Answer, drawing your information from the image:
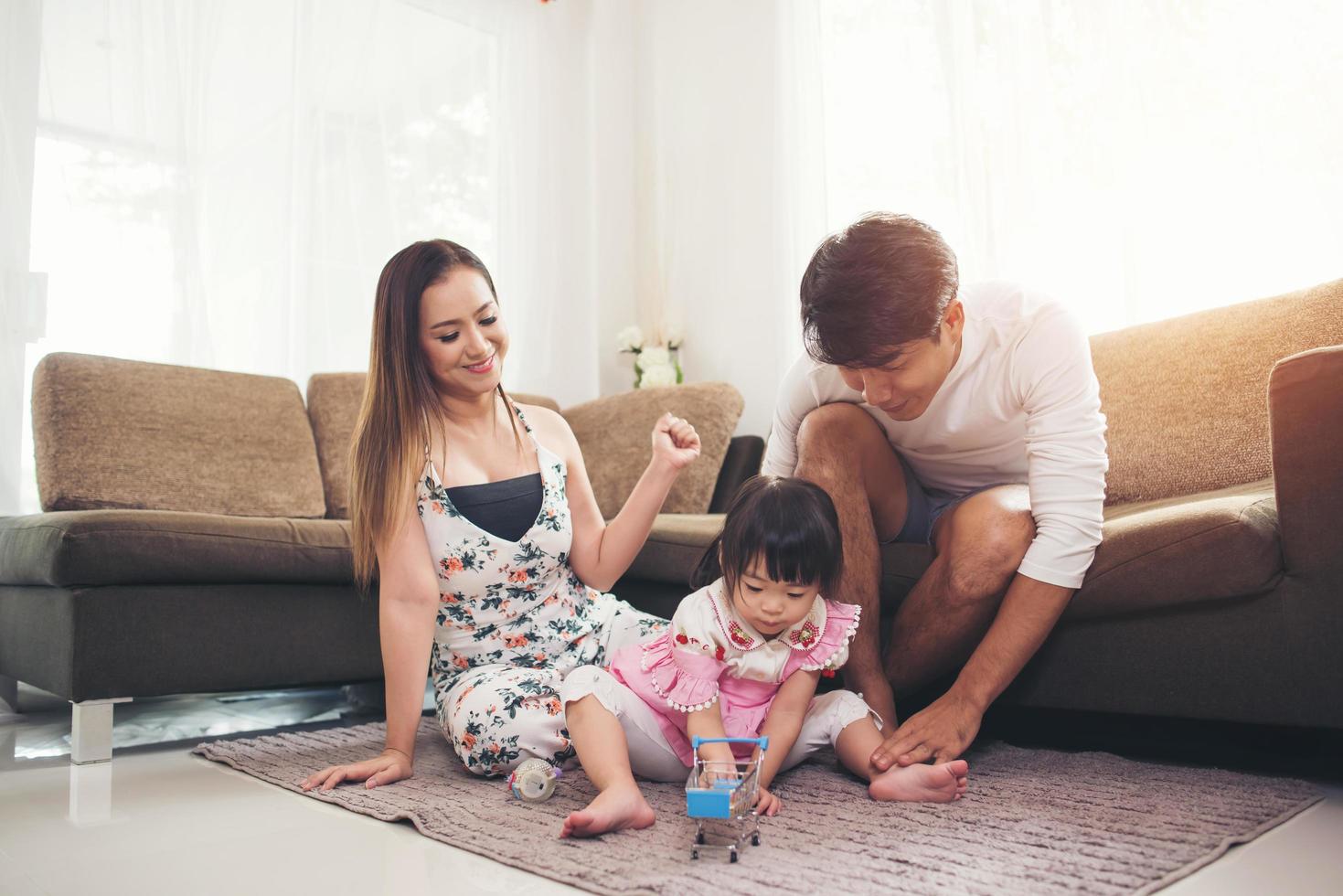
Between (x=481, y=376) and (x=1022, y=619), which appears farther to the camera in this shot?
(x=481, y=376)

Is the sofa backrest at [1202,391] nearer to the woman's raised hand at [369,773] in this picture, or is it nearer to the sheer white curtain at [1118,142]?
the sheer white curtain at [1118,142]

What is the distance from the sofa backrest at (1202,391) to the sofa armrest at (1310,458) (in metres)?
0.54

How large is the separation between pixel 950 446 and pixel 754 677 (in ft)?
1.92

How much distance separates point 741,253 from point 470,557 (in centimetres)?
227

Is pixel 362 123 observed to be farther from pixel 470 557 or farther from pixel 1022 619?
pixel 1022 619

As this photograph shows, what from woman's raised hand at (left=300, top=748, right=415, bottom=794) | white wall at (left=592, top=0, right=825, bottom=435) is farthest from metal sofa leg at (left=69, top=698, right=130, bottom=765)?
white wall at (left=592, top=0, right=825, bottom=435)

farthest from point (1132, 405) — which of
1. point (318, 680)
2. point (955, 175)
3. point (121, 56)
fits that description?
point (121, 56)

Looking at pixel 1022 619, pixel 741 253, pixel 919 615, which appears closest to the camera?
pixel 1022 619

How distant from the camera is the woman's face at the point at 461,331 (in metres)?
1.65

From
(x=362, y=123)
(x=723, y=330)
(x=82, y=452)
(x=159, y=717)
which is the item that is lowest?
(x=159, y=717)

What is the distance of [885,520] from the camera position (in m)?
1.83

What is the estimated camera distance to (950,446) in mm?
1729

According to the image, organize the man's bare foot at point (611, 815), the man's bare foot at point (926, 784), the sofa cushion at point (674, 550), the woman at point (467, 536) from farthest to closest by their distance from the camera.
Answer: the sofa cushion at point (674, 550) < the woman at point (467, 536) < the man's bare foot at point (926, 784) < the man's bare foot at point (611, 815)

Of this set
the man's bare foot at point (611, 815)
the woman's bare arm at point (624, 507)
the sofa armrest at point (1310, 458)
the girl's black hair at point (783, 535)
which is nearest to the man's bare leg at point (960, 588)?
the girl's black hair at point (783, 535)
